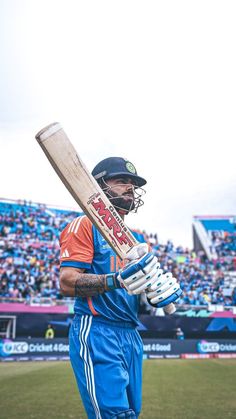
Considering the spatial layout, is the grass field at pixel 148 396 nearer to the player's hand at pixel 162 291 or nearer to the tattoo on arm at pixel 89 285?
the tattoo on arm at pixel 89 285

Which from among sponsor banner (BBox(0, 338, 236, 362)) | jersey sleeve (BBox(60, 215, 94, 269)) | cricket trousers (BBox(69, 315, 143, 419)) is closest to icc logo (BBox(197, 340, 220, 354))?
sponsor banner (BBox(0, 338, 236, 362))

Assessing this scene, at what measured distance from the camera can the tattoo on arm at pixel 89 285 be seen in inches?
127

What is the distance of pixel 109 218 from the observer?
338cm

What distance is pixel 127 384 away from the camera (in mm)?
3283

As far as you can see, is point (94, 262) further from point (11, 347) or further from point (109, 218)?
point (11, 347)

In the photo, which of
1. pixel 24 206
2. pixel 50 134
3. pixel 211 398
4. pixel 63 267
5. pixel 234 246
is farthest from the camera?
pixel 234 246

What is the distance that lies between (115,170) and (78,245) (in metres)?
0.74

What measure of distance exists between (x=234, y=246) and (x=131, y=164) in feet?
112

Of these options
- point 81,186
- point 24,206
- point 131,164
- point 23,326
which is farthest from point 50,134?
point 24,206

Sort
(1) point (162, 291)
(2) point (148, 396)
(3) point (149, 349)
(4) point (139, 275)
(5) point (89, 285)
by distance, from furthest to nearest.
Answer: (3) point (149, 349), (2) point (148, 396), (5) point (89, 285), (1) point (162, 291), (4) point (139, 275)

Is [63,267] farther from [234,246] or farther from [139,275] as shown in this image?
[234,246]

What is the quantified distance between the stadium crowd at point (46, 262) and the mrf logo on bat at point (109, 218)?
61.0ft

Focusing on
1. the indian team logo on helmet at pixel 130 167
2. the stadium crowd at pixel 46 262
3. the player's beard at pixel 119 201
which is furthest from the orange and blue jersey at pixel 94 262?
the stadium crowd at pixel 46 262

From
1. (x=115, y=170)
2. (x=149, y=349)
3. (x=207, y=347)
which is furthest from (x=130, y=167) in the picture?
(x=207, y=347)
